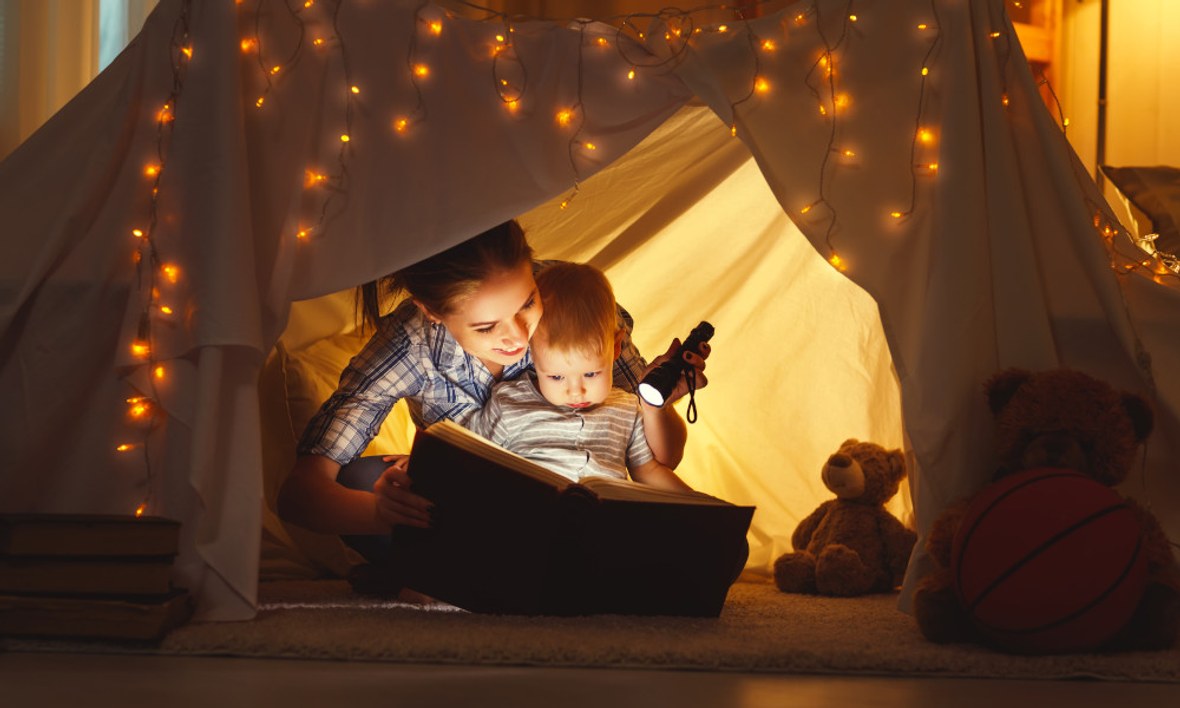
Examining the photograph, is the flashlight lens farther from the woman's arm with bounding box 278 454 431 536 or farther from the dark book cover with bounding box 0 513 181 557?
the dark book cover with bounding box 0 513 181 557

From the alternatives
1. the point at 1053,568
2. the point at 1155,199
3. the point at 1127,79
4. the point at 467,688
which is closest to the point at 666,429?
the point at 1053,568

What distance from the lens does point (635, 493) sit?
1.71 metres

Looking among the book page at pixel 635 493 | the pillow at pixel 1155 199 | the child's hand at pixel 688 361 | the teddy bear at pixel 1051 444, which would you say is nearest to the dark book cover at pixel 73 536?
the book page at pixel 635 493

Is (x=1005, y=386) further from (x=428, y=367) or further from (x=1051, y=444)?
(x=428, y=367)

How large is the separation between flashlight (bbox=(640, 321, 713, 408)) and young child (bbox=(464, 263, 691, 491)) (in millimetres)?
107

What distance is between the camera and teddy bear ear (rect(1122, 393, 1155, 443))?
66.1 inches

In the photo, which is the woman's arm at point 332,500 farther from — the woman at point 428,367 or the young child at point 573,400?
the young child at point 573,400

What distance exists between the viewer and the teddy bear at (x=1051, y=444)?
158cm

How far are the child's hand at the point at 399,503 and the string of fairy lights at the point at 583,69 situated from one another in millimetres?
343

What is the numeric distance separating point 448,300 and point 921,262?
669 mm

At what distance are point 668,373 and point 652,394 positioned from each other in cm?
4

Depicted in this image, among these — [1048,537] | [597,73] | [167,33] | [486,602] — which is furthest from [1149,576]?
[167,33]

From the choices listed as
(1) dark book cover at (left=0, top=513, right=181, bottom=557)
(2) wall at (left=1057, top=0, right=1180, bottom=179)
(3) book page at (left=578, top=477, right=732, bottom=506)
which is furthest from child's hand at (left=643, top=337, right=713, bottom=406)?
(2) wall at (left=1057, top=0, right=1180, bottom=179)

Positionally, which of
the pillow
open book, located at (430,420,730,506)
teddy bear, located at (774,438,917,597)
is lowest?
teddy bear, located at (774,438,917,597)
